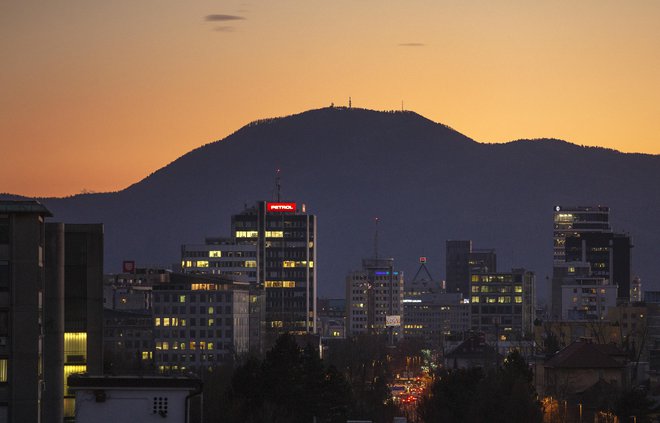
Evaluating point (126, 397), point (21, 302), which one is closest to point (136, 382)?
point (126, 397)

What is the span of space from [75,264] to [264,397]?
27145 millimetres

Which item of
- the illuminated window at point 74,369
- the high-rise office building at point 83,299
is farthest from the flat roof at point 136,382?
the high-rise office building at point 83,299

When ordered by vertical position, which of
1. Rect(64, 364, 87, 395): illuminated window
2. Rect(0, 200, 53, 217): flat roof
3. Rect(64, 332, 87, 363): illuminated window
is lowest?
Rect(64, 364, 87, 395): illuminated window

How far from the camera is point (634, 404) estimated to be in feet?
404

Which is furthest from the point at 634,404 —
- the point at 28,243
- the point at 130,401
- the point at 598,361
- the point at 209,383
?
the point at 130,401

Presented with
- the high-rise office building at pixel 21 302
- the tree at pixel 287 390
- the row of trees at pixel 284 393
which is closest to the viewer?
the high-rise office building at pixel 21 302

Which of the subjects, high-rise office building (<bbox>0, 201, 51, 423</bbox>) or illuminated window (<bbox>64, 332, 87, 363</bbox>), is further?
illuminated window (<bbox>64, 332, 87, 363</bbox>)

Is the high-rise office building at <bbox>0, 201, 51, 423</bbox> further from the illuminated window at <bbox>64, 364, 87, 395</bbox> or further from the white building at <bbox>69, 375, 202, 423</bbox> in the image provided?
the white building at <bbox>69, 375, 202, 423</bbox>

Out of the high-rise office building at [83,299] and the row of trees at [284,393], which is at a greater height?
the high-rise office building at [83,299]

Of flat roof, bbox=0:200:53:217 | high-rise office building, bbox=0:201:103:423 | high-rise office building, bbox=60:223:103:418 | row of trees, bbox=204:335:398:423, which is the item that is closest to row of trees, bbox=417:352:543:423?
row of trees, bbox=204:335:398:423

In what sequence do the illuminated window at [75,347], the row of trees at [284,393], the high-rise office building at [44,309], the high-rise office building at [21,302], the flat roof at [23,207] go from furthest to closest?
1. the row of trees at [284,393]
2. the illuminated window at [75,347]
3. the flat roof at [23,207]
4. the high-rise office building at [44,309]
5. the high-rise office building at [21,302]

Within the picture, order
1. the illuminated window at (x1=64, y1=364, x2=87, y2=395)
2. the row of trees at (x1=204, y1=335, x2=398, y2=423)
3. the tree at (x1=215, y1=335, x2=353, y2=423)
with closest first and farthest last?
the illuminated window at (x1=64, y1=364, x2=87, y2=395)
the row of trees at (x1=204, y1=335, x2=398, y2=423)
the tree at (x1=215, y1=335, x2=353, y2=423)

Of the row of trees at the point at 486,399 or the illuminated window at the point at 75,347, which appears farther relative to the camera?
the row of trees at the point at 486,399

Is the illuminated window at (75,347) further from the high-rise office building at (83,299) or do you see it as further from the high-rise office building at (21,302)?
the high-rise office building at (21,302)
